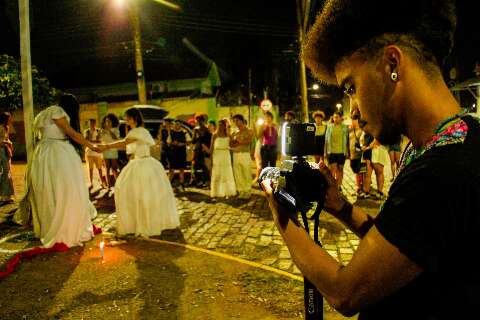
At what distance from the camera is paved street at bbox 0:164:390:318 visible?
16.6 feet

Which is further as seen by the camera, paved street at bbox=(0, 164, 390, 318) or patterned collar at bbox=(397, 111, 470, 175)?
paved street at bbox=(0, 164, 390, 318)

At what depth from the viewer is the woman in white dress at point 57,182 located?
545 centimetres

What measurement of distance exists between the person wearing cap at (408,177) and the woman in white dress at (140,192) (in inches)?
197

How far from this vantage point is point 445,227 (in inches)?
36.4

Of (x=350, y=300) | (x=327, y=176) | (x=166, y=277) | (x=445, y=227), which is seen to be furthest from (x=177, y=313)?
(x=445, y=227)

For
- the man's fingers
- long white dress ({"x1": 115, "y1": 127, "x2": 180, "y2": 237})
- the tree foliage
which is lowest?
long white dress ({"x1": 115, "y1": 127, "x2": 180, "y2": 237})

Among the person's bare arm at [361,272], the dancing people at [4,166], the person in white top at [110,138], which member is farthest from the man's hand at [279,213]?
the person in white top at [110,138]

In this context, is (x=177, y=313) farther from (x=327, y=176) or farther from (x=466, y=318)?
(x=466, y=318)

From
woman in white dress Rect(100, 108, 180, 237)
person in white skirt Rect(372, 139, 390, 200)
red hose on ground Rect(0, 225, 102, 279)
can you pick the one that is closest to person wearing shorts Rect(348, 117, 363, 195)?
person in white skirt Rect(372, 139, 390, 200)

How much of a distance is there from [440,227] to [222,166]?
8675mm

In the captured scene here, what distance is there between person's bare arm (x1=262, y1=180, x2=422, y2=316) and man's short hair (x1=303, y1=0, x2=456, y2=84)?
1.90ft

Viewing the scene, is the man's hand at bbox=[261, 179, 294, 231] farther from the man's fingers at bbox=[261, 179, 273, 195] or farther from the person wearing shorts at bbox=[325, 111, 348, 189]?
the person wearing shorts at bbox=[325, 111, 348, 189]

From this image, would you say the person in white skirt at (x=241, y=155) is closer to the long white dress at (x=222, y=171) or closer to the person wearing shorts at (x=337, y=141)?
the long white dress at (x=222, y=171)

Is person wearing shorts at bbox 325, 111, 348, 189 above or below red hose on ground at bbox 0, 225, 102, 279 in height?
above
